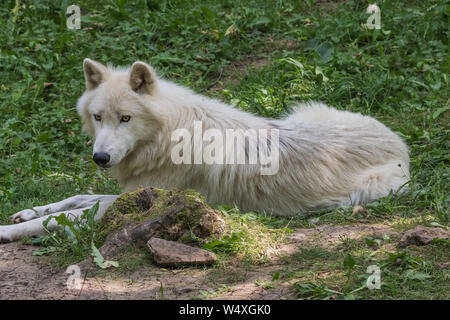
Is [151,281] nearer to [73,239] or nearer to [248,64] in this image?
[73,239]

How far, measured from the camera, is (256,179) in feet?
17.5

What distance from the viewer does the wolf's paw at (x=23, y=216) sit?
528 cm

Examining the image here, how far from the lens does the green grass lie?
6586mm

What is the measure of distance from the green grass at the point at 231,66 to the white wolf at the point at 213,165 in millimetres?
247

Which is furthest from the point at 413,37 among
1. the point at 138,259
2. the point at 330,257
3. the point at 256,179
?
the point at 138,259

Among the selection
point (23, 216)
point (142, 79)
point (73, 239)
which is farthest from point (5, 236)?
point (142, 79)

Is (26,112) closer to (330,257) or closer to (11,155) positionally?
(11,155)

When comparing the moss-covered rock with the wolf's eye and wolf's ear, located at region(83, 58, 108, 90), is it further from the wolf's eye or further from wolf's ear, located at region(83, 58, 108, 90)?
wolf's ear, located at region(83, 58, 108, 90)

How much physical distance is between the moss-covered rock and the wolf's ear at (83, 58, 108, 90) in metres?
1.47

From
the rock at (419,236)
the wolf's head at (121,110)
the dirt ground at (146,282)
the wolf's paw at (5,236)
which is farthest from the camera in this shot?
the wolf's head at (121,110)

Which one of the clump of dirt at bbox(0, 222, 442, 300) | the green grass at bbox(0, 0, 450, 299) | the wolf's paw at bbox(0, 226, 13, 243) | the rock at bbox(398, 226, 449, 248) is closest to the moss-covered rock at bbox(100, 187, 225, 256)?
the clump of dirt at bbox(0, 222, 442, 300)

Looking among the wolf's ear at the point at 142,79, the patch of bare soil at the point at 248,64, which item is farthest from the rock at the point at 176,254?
the patch of bare soil at the point at 248,64

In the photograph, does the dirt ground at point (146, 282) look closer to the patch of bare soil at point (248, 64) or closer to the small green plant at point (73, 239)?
the small green plant at point (73, 239)

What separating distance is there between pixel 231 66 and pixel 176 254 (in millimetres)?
5098
